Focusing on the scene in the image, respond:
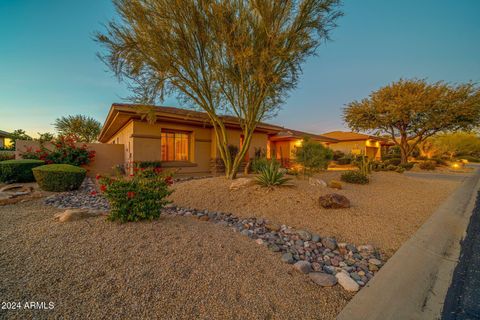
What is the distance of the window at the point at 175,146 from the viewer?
37.8 feet

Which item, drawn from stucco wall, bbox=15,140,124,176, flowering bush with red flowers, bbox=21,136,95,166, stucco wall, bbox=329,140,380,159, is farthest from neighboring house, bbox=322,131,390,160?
flowering bush with red flowers, bbox=21,136,95,166

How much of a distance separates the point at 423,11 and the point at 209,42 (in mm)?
11096

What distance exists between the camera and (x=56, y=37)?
8734 millimetres

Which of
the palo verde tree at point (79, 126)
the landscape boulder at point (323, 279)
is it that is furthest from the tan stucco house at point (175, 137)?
the palo verde tree at point (79, 126)

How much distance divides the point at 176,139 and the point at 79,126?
23.6m

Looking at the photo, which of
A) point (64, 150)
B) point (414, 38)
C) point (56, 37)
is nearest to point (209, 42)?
point (56, 37)

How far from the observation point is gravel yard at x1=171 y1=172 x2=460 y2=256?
3.71 m

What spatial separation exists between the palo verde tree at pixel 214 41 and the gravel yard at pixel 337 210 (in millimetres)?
3436

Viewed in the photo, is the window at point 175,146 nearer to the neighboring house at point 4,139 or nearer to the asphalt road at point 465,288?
the asphalt road at point 465,288

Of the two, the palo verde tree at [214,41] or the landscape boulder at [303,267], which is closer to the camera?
the landscape boulder at [303,267]

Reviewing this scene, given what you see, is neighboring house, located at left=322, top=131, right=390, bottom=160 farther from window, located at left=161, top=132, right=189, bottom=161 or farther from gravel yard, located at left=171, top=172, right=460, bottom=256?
gravel yard, located at left=171, top=172, right=460, bottom=256

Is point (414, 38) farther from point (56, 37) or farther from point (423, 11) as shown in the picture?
point (56, 37)

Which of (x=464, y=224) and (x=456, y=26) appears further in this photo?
(x=456, y=26)

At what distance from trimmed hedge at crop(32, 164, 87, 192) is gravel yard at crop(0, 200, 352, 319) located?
3993 mm
